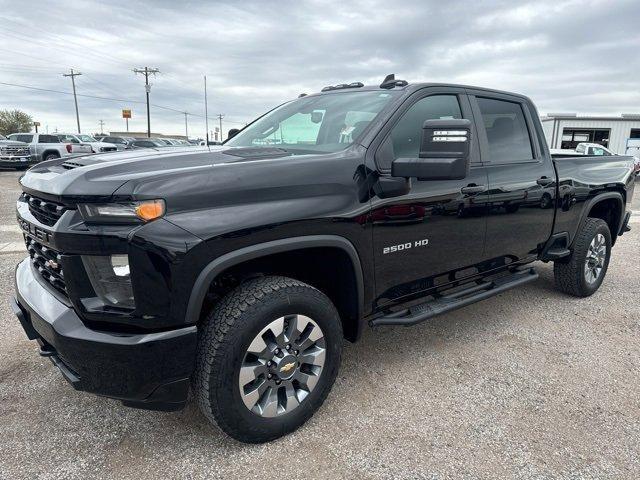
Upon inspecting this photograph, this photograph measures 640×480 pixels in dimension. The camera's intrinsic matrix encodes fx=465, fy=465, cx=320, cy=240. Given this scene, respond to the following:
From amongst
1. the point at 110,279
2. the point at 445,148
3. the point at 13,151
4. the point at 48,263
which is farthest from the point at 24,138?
the point at 445,148

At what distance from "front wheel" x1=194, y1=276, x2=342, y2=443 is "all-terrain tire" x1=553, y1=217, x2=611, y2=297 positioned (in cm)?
304

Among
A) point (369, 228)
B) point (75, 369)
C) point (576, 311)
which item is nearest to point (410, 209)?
point (369, 228)

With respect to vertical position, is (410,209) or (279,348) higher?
(410,209)

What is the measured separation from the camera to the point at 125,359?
199 centimetres

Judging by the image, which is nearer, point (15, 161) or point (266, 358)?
point (266, 358)

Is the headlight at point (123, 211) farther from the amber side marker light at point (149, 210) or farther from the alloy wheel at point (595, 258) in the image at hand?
the alloy wheel at point (595, 258)

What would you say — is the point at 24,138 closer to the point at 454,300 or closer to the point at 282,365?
the point at 454,300

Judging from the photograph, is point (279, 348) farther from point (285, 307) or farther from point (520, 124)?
point (520, 124)

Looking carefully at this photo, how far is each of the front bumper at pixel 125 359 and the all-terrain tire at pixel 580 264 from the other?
3.84 meters

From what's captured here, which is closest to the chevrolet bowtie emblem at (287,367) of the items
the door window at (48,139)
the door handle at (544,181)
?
the door handle at (544,181)

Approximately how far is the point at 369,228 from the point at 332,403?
3.57 feet

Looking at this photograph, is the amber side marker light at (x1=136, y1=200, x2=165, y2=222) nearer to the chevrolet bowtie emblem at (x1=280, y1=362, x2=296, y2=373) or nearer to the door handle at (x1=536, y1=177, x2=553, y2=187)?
the chevrolet bowtie emblem at (x1=280, y1=362, x2=296, y2=373)

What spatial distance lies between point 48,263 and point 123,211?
0.64 m

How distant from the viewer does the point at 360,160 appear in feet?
8.49
